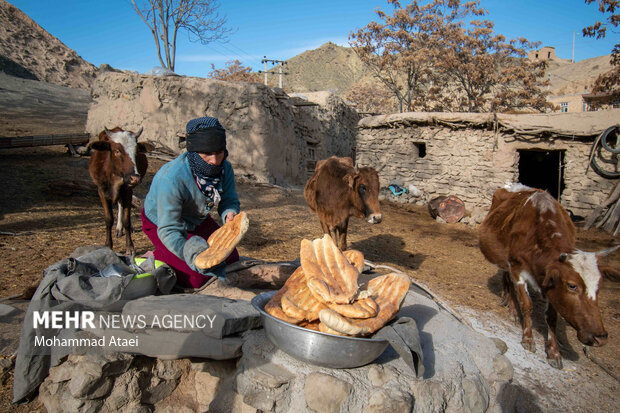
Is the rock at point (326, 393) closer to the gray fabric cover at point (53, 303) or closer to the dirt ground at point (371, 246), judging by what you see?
the gray fabric cover at point (53, 303)

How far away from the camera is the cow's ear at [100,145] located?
572 centimetres

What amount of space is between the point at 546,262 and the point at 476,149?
29.8 feet

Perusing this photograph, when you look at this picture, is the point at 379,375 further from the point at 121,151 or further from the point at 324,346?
the point at 121,151

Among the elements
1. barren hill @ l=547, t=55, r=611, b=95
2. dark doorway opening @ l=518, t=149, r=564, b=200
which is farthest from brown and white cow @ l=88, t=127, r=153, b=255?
barren hill @ l=547, t=55, r=611, b=95

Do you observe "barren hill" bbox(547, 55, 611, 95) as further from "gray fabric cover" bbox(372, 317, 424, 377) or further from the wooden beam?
"gray fabric cover" bbox(372, 317, 424, 377)

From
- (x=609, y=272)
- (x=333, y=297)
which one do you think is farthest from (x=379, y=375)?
(x=609, y=272)

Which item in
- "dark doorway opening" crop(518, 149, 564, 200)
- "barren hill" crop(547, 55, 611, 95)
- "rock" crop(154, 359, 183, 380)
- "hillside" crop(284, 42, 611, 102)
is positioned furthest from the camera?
"hillside" crop(284, 42, 611, 102)

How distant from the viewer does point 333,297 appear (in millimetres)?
2357

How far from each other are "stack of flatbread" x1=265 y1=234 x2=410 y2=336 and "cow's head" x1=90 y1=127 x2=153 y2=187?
3980 mm

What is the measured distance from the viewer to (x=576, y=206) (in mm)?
10562

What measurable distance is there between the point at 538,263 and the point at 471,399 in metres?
1.89

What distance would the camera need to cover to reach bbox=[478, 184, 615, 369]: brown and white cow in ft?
10.9

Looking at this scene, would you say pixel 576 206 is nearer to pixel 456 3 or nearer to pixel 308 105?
pixel 308 105

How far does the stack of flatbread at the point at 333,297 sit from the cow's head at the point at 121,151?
3980 millimetres
